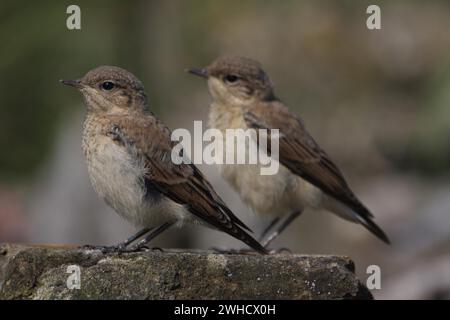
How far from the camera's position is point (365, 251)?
14227 millimetres

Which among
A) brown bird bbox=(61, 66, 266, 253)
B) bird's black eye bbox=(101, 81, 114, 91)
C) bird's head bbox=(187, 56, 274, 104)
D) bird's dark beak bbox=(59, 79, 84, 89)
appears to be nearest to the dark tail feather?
bird's head bbox=(187, 56, 274, 104)

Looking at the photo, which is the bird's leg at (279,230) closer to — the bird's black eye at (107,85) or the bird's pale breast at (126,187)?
the bird's pale breast at (126,187)

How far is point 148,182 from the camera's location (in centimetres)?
732

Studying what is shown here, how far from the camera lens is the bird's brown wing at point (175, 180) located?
23.4 ft

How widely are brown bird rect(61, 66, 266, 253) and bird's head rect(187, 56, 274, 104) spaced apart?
2246 mm

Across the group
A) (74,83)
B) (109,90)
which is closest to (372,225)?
(109,90)

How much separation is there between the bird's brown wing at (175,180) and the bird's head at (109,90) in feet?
0.76

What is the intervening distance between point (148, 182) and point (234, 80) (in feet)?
8.85

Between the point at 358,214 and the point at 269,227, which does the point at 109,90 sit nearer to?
the point at 269,227

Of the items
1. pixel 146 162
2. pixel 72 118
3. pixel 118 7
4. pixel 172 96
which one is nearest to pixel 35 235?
pixel 72 118

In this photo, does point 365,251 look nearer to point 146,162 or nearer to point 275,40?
point 275,40

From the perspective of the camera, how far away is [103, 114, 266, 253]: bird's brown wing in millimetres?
7145

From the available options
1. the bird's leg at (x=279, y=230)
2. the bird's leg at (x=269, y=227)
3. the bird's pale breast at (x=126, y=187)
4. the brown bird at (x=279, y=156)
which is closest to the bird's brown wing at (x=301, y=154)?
the brown bird at (x=279, y=156)

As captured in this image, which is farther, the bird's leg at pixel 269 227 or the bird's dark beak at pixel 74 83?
the bird's leg at pixel 269 227
